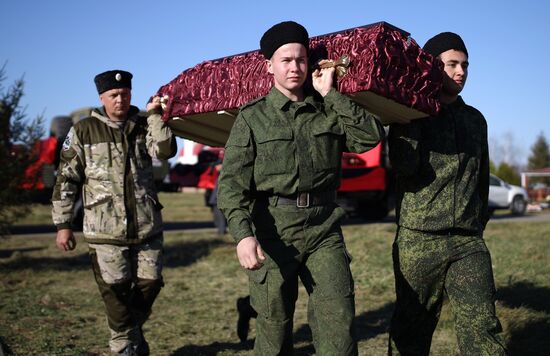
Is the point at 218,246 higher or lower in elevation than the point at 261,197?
lower

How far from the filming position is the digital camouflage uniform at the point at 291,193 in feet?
11.5

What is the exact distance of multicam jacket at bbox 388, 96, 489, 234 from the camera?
3.95m

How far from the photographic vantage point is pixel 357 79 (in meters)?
3.46

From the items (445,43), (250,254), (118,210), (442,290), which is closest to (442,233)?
(442,290)

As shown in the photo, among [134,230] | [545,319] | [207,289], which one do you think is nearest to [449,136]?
[134,230]

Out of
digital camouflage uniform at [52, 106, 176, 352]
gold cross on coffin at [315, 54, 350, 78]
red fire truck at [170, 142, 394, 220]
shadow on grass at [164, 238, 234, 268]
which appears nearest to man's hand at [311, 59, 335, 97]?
gold cross on coffin at [315, 54, 350, 78]

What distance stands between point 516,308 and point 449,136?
292 centimetres

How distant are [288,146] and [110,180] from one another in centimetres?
205

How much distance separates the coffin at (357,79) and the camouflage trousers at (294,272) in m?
0.65

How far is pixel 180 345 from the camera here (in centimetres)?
603

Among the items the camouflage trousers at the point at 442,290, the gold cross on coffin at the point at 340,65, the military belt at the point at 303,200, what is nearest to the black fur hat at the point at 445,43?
the gold cross on coffin at the point at 340,65

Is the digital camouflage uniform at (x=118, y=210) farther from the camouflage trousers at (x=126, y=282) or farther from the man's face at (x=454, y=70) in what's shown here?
the man's face at (x=454, y=70)

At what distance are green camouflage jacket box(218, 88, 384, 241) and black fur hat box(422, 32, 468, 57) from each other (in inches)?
31.2

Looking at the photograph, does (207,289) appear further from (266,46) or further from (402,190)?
(266,46)
